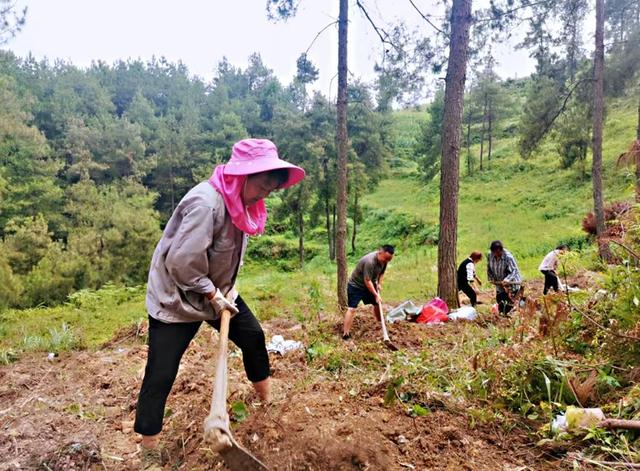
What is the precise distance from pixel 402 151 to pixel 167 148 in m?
23.6

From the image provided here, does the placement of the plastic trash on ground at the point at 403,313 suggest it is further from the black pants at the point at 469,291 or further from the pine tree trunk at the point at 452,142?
the black pants at the point at 469,291

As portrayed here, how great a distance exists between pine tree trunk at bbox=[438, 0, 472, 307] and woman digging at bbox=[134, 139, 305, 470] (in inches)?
205

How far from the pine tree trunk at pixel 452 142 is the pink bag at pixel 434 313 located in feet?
1.64

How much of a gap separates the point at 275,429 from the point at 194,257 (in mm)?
1031

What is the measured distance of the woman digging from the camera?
2.35 meters

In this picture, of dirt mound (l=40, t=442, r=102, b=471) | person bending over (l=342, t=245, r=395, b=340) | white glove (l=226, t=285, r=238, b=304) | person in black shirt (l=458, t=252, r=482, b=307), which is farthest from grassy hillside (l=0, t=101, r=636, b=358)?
dirt mound (l=40, t=442, r=102, b=471)

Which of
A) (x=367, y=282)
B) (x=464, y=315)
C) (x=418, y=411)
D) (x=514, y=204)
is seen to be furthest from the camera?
(x=514, y=204)

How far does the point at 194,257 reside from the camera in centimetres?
232

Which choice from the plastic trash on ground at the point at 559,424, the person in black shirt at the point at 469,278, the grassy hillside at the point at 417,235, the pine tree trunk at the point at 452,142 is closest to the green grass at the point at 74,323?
the grassy hillside at the point at 417,235

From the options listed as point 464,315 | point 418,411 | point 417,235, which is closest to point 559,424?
point 418,411

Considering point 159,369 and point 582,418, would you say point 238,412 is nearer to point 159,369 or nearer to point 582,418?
point 159,369

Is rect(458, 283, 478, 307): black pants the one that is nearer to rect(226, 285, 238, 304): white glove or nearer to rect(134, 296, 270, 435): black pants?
rect(226, 285, 238, 304): white glove

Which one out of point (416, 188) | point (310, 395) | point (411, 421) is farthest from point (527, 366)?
point (416, 188)

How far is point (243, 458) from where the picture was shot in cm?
194
